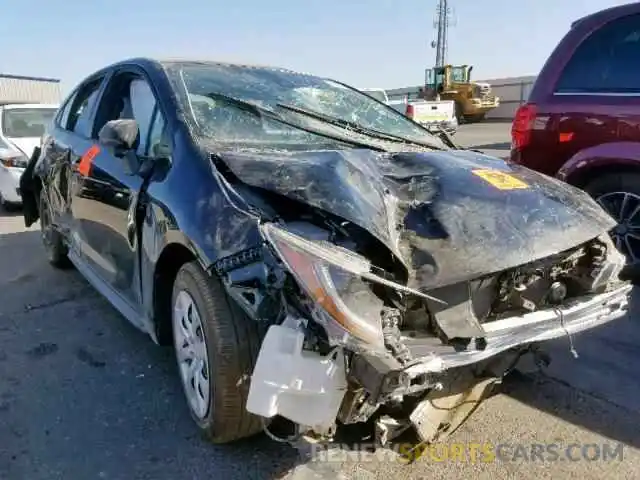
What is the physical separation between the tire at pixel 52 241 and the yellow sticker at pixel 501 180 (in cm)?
367

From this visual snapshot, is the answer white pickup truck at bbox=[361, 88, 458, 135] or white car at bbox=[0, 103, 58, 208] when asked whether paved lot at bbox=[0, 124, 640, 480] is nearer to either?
white car at bbox=[0, 103, 58, 208]

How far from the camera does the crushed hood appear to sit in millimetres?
2152

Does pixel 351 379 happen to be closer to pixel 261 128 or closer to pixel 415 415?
pixel 415 415

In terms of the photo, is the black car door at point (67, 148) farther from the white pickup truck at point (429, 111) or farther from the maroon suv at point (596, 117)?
the white pickup truck at point (429, 111)

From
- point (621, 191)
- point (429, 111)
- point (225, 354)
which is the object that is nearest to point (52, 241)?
point (225, 354)

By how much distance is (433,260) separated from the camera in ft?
7.00

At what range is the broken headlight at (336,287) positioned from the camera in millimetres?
1845

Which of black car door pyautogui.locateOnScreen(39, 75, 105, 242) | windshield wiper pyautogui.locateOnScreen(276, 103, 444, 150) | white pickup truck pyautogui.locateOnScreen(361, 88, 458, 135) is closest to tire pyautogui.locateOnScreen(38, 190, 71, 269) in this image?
black car door pyautogui.locateOnScreen(39, 75, 105, 242)

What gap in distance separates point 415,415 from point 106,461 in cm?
131

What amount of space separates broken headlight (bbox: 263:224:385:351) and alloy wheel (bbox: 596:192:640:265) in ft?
9.93

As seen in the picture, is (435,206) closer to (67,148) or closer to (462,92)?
(67,148)

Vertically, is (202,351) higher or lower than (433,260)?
lower

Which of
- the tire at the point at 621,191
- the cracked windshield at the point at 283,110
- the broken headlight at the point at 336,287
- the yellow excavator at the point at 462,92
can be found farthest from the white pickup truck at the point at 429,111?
the broken headlight at the point at 336,287

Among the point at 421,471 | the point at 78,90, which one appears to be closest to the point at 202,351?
the point at 421,471
